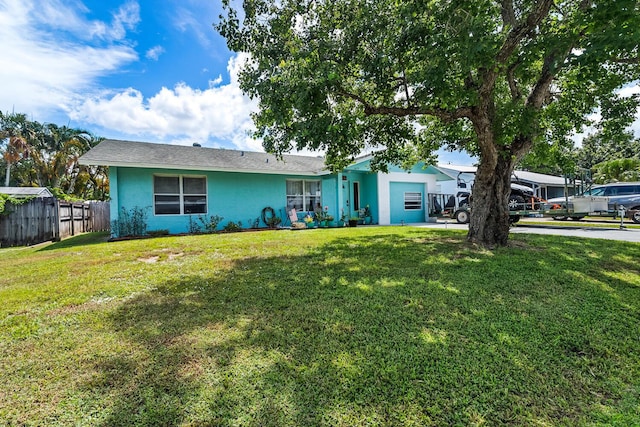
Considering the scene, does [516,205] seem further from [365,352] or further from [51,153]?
[51,153]

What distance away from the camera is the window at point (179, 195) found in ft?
38.8

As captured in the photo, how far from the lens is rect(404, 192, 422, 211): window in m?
17.8

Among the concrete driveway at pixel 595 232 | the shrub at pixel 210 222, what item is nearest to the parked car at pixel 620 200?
the concrete driveway at pixel 595 232

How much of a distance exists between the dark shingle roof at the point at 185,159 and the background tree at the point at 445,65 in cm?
355

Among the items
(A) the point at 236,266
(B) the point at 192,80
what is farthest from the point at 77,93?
(A) the point at 236,266

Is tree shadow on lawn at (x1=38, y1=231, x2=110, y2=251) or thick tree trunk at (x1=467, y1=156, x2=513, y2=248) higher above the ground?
thick tree trunk at (x1=467, y1=156, x2=513, y2=248)

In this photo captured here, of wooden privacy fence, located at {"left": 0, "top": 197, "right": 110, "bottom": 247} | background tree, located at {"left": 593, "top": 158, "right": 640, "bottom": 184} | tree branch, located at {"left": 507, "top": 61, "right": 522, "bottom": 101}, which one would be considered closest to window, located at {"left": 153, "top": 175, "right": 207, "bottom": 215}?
wooden privacy fence, located at {"left": 0, "top": 197, "right": 110, "bottom": 247}

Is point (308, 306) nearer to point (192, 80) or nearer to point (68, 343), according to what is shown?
point (68, 343)

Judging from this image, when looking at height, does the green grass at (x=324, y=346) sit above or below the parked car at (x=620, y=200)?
below

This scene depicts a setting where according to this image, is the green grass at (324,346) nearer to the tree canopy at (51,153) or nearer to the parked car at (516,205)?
the parked car at (516,205)

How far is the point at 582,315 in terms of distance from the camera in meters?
3.52

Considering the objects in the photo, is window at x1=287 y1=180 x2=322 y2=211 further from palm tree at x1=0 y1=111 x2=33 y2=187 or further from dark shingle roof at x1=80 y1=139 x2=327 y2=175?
palm tree at x1=0 y1=111 x2=33 y2=187

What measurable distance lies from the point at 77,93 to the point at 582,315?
69.3ft

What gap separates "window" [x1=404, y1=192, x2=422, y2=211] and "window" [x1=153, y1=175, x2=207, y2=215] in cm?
1125
